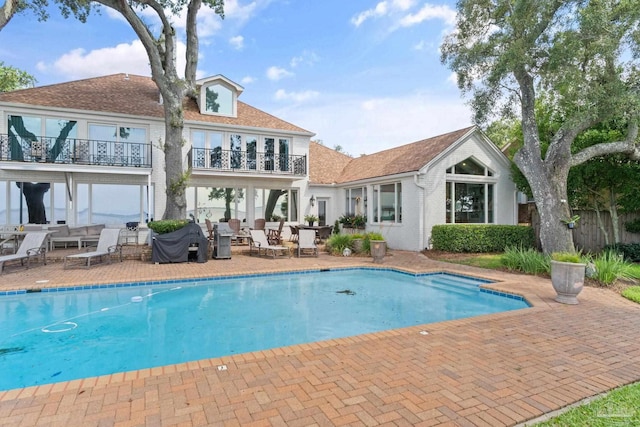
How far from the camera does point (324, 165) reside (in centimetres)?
2244

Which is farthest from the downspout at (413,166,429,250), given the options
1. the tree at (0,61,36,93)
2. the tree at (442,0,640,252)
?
the tree at (0,61,36,93)

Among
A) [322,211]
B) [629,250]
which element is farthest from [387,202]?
[629,250]

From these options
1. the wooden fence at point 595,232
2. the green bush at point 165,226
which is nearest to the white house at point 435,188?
the wooden fence at point 595,232

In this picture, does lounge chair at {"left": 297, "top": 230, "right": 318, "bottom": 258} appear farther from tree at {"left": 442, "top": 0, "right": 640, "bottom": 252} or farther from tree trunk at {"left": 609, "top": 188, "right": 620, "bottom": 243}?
tree trunk at {"left": 609, "top": 188, "right": 620, "bottom": 243}

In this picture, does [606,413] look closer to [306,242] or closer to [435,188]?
[306,242]

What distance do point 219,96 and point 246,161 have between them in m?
3.97

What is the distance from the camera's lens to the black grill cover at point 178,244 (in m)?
11.5

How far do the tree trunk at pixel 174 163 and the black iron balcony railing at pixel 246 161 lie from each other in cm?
331

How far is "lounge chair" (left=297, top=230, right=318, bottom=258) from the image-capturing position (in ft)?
45.7

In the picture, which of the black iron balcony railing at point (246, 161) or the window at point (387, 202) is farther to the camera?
the black iron balcony railing at point (246, 161)

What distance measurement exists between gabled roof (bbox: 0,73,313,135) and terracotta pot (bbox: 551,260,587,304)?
15.0 m

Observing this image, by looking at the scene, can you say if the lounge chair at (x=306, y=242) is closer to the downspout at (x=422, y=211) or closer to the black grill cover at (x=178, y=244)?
the black grill cover at (x=178, y=244)

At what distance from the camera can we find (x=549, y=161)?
37.7 feet

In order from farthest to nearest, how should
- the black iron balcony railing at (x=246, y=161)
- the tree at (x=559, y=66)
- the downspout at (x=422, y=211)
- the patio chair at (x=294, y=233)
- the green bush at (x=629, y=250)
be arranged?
1. the black iron balcony railing at (x=246, y=161)
2. the patio chair at (x=294, y=233)
3. the downspout at (x=422, y=211)
4. the green bush at (x=629, y=250)
5. the tree at (x=559, y=66)
